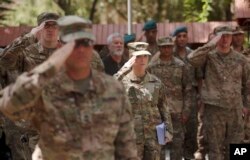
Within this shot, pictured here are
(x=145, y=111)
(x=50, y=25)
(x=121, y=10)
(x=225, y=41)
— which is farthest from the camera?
(x=121, y=10)

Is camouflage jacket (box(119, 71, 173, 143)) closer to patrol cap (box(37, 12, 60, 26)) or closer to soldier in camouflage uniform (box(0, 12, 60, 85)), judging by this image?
soldier in camouflage uniform (box(0, 12, 60, 85))

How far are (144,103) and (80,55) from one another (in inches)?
121

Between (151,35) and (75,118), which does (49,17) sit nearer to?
(75,118)

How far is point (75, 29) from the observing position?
411 centimetres

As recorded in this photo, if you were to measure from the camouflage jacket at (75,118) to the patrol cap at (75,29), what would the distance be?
0.80 feet

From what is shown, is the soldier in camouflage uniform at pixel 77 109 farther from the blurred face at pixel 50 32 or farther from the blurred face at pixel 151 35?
the blurred face at pixel 151 35

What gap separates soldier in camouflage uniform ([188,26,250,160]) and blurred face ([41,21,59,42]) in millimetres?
2086

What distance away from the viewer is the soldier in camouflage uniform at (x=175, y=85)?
29.2 feet

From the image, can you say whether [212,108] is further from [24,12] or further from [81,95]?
[24,12]

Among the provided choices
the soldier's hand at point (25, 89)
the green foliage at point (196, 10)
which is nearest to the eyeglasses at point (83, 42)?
the soldier's hand at point (25, 89)

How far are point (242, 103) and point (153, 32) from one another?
215cm

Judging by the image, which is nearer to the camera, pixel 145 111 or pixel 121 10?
pixel 145 111

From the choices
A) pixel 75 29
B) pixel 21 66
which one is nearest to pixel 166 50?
pixel 21 66

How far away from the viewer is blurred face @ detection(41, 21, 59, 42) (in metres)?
6.66
